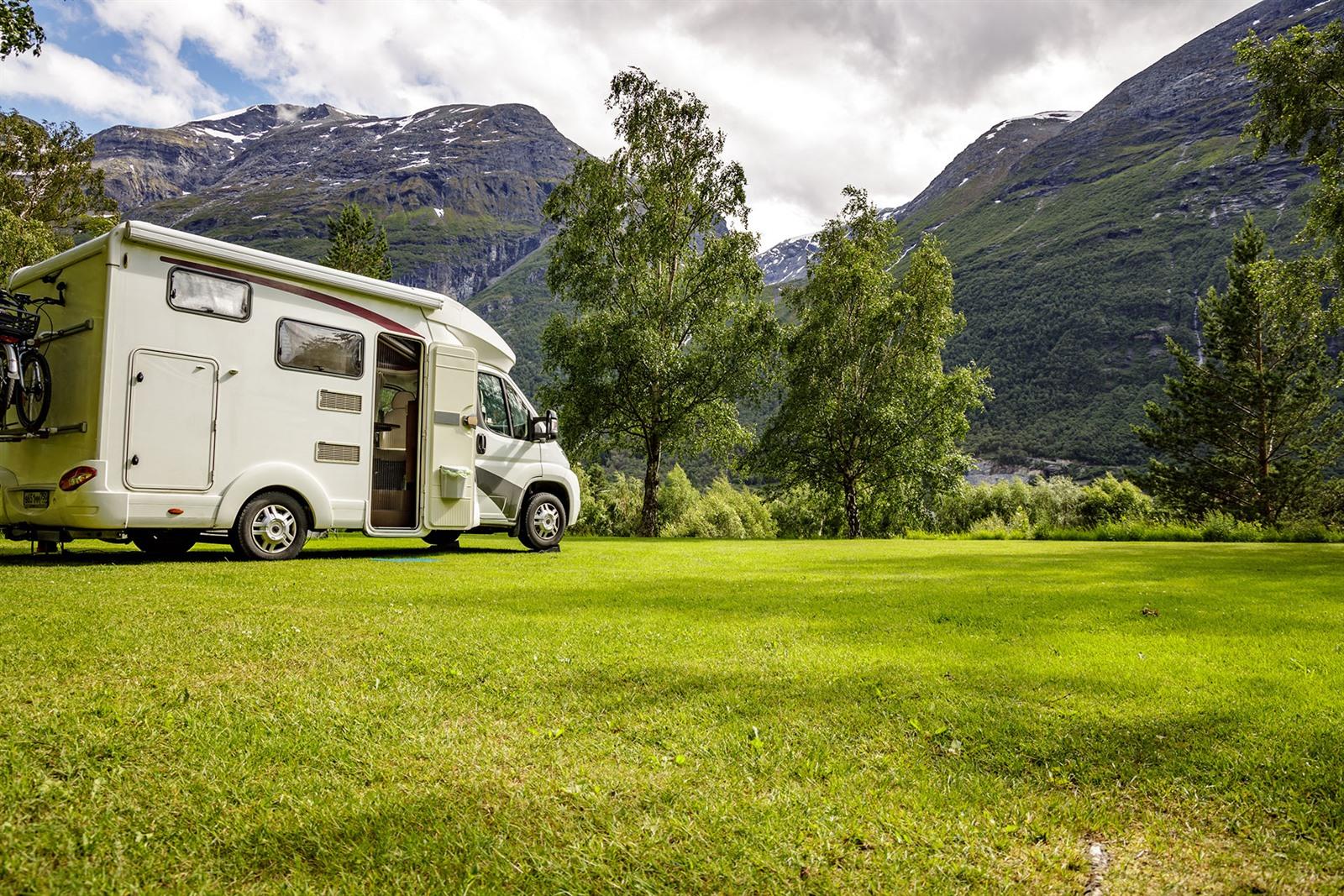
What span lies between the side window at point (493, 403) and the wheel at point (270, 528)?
10.6ft

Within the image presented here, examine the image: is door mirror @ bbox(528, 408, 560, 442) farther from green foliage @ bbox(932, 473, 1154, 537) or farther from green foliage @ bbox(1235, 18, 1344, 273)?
green foliage @ bbox(932, 473, 1154, 537)

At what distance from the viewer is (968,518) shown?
143 feet

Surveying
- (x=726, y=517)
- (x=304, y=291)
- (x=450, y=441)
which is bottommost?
(x=726, y=517)

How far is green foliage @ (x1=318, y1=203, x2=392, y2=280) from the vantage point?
3048cm

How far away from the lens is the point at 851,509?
92.1 feet

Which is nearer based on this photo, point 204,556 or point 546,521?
point 204,556

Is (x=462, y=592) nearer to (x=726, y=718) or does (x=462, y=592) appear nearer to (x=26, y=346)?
(x=726, y=718)

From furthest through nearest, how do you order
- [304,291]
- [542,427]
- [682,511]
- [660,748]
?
[682,511] → [542,427] → [304,291] → [660,748]

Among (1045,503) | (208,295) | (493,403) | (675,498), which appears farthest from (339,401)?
(1045,503)

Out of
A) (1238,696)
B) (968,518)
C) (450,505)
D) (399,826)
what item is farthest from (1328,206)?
(968,518)

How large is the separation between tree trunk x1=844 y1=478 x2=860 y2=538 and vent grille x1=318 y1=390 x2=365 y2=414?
21.0 metres

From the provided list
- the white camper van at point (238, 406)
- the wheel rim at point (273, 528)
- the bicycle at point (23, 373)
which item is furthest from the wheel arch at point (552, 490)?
the bicycle at point (23, 373)

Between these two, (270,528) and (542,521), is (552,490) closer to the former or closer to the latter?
(542,521)

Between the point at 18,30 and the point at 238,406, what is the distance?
1076 cm
